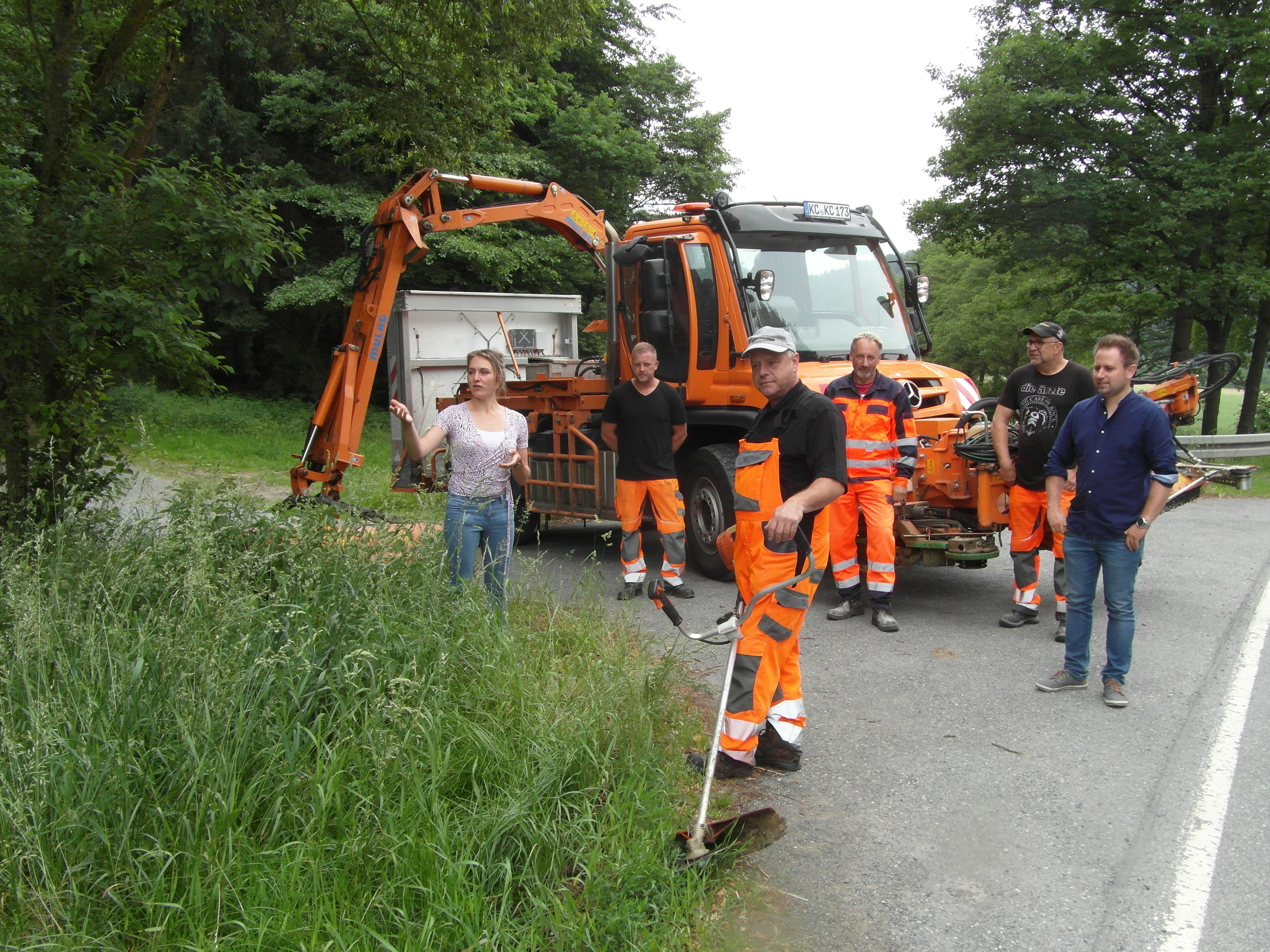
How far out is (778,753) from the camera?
4.36 meters

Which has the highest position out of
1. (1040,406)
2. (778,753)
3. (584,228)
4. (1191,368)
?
(584,228)

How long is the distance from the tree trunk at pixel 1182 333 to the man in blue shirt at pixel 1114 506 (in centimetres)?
1444

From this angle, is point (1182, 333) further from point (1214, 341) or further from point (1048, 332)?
point (1048, 332)

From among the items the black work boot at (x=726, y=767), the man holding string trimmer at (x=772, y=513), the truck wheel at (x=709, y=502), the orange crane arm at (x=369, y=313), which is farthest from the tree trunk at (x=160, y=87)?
the black work boot at (x=726, y=767)

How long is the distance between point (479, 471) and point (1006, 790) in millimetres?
3006

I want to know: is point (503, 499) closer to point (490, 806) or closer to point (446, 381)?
point (490, 806)

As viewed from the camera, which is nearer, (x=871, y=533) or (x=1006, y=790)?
(x=1006, y=790)

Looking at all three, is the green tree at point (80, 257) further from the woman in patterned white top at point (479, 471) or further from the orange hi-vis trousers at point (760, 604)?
the orange hi-vis trousers at point (760, 604)

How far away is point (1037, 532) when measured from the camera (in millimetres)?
6727

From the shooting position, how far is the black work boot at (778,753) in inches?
171

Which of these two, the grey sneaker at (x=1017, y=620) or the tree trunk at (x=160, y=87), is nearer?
the grey sneaker at (x=1017, y=620)

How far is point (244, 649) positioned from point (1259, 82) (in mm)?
18192

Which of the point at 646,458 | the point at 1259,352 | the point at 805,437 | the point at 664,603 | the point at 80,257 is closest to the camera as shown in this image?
the point at 664,603

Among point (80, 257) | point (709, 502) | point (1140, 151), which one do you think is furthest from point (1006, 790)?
point (1140, 151)
